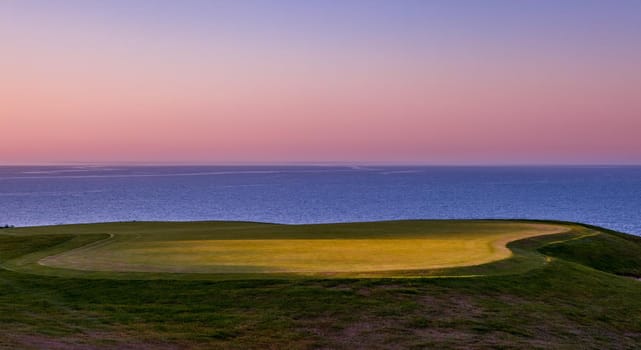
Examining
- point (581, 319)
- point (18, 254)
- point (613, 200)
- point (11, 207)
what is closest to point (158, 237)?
point (18, 254)

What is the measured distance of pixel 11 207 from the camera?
440ft

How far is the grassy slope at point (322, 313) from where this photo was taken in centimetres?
1497

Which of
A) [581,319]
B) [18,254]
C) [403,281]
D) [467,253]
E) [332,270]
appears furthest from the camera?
[18,254]

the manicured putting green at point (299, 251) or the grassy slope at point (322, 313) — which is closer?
the grassy slope at point (322, 313)

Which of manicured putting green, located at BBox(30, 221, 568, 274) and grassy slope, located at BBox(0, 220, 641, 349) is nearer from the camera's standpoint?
grassy slope, located at BBox(0, 220, 641, 349)

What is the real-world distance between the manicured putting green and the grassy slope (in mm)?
1906

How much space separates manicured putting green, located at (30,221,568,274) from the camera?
2189 cm

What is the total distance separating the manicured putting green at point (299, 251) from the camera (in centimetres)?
2189

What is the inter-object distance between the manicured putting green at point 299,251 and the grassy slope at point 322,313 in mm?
1906

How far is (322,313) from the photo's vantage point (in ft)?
55.4

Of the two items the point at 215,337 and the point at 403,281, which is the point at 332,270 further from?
the point at 215,337

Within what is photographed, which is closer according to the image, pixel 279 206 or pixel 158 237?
pixel 158 237

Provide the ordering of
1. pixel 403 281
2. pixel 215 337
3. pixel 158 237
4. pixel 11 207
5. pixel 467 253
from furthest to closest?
1. pixel 11 207
2. pixel 158 237
3. pixel 467 253
4. pixel 403 281
5. pixel 215 337

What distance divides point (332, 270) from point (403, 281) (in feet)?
8.40
